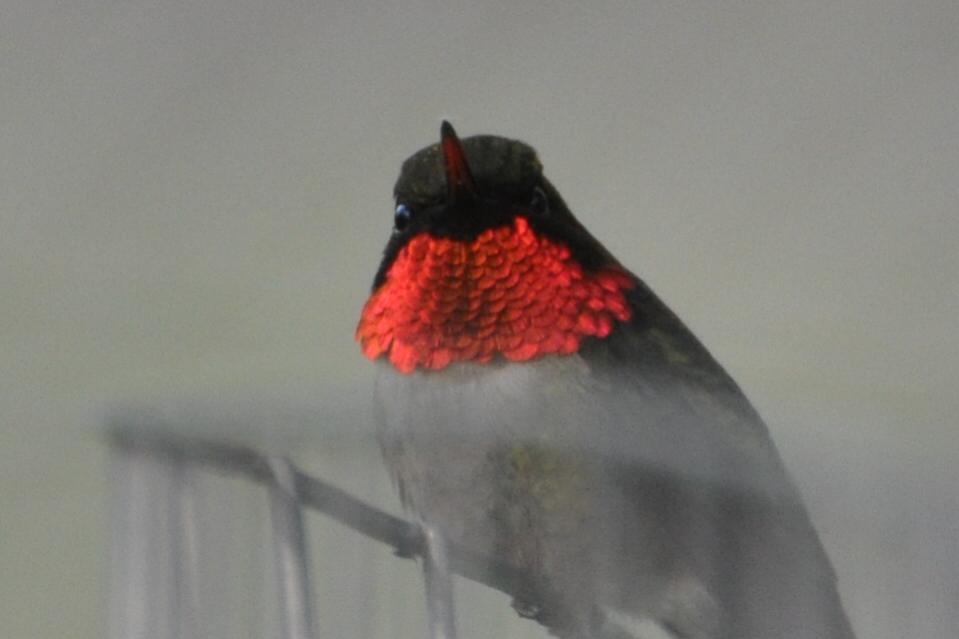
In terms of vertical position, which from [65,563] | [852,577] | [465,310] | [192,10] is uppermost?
[192,10]

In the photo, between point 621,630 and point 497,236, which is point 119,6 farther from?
point 621,630

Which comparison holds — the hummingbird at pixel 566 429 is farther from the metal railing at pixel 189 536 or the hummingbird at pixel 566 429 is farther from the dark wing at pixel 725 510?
the metal railing at pixel 189 536

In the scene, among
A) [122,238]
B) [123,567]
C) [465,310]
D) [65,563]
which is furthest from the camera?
[122,238]

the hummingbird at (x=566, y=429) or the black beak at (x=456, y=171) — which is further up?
the black beak at (x=456, y=171)

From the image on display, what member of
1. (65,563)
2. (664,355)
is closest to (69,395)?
(65,563)

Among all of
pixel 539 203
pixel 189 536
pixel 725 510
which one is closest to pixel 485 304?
pixel 539 203

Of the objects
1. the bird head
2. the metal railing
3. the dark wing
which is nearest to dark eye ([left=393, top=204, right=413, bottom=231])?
the bird head

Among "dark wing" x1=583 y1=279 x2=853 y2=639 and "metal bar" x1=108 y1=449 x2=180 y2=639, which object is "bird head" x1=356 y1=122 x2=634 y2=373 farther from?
"metal bar" x1=108 y1=449 x2=180 y2=639

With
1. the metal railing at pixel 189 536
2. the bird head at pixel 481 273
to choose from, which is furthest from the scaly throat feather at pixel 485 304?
the metal railing at pixel 189 536
